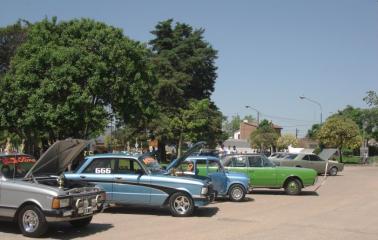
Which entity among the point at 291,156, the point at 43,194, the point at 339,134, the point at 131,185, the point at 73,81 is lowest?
the point at 43,194

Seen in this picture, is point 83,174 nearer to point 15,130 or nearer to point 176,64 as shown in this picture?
point 15,130

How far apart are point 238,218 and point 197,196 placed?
3.88ft

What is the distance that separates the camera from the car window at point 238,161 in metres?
20.8

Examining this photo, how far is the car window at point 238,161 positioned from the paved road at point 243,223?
2.89m

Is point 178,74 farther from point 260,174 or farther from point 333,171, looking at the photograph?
point 260,174

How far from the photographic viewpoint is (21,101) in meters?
32.8

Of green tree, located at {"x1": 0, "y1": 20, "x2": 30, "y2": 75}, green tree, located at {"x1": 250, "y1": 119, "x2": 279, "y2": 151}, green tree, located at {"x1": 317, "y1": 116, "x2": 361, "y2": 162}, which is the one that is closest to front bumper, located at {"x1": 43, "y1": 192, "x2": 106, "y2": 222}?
green tree, located at {"x1": 0, "y1": 20, "x2": 30, "y2": 75}

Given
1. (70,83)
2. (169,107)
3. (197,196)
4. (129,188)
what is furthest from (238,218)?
(169,107)

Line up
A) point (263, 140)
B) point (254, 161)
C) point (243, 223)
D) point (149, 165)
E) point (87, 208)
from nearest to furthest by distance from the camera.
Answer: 1. point (87, 208)
2. point (243, 223)
3. point (149, 165)
4. point (254, 161)
5. point (263, 140)

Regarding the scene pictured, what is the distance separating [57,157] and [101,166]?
116 inches

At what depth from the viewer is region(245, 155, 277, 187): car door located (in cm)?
2059

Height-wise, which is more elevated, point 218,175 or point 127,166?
point 127,166

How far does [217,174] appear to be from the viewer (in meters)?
17.2

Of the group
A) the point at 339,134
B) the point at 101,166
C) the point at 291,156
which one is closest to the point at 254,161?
the point at 101,166
